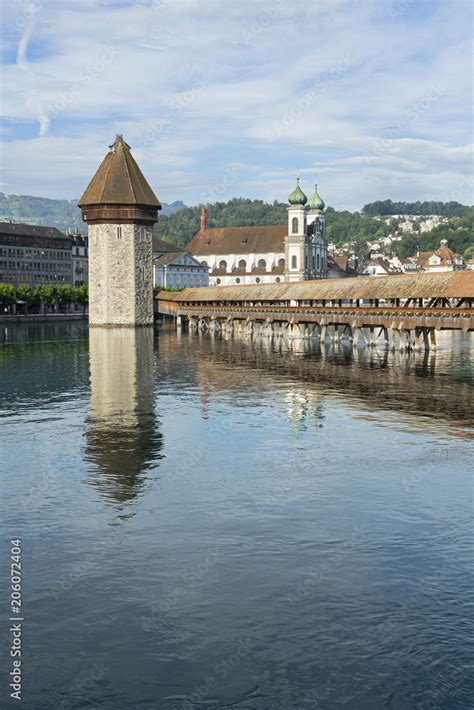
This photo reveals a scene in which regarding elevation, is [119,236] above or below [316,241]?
below

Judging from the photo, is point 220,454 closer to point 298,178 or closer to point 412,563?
point 412,563

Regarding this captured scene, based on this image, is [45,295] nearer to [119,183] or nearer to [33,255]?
[33,255]

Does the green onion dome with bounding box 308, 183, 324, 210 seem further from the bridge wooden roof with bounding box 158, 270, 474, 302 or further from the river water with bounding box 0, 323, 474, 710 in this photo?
the river water with bounding box 0, 323, 474, 710

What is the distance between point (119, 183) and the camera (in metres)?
79.9

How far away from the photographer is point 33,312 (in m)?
118

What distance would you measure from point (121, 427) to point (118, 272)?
57.6 meters

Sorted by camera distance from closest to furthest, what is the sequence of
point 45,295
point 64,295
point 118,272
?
point 118,272, point 45,295, point 64,295

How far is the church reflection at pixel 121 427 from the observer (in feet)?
61.7

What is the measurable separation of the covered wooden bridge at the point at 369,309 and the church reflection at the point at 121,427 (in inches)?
579

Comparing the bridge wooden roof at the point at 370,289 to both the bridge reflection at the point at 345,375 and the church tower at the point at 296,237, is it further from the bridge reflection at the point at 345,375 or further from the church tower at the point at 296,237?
the church tower at the point at 296,237

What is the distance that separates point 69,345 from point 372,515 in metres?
47.3

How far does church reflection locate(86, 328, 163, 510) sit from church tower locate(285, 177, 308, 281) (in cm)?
7977

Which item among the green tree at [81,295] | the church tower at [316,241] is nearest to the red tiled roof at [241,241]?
the church tower at [316,241]

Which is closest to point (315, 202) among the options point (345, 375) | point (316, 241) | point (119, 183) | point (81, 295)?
point (316, 241)
